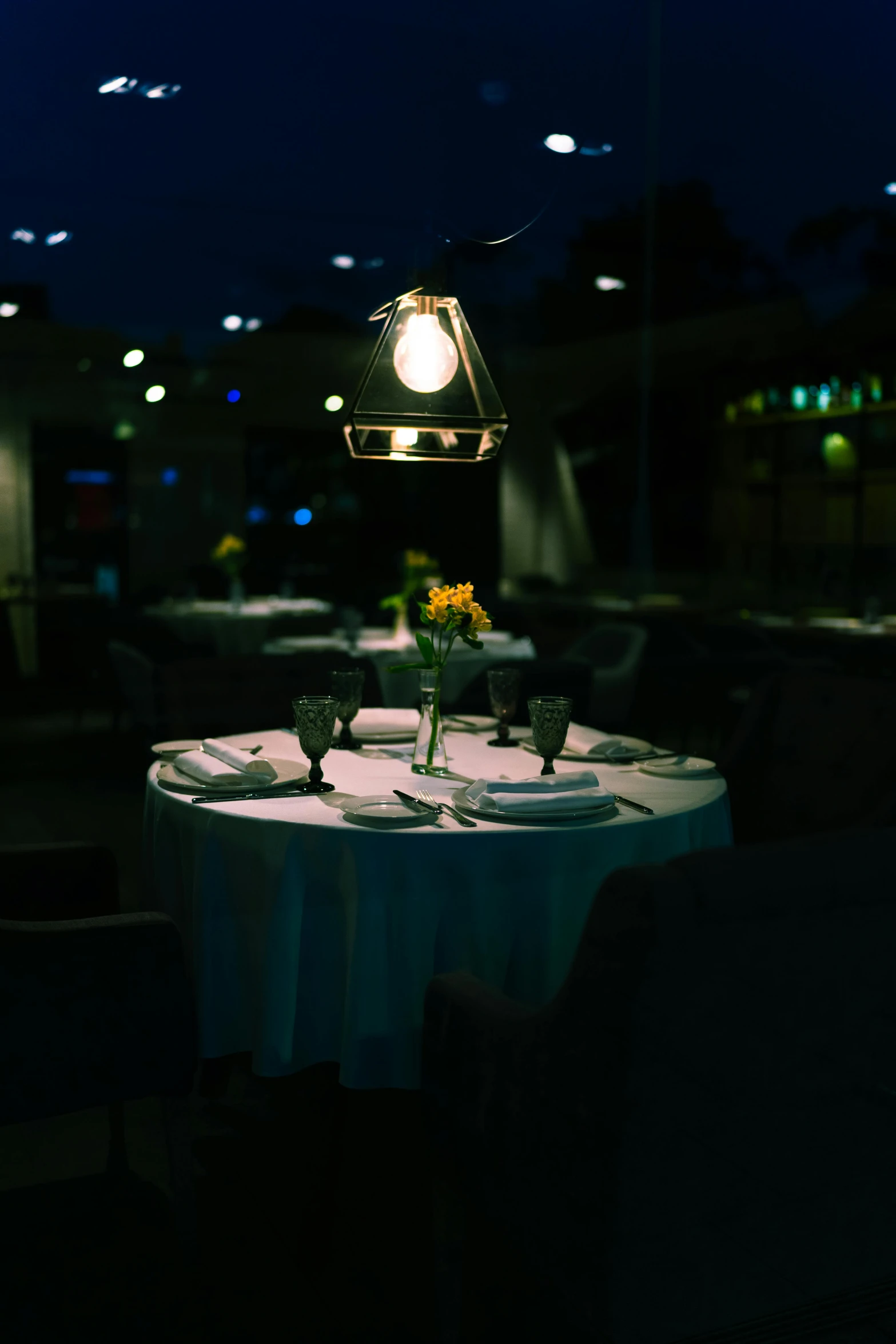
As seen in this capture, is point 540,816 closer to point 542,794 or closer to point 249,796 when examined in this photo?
point 542,794

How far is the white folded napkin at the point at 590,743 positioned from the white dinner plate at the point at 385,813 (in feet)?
1.92

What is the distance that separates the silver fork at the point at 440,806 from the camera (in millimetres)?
2139

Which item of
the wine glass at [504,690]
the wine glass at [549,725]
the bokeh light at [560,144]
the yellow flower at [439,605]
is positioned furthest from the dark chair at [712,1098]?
the bokeh light at [560,144]

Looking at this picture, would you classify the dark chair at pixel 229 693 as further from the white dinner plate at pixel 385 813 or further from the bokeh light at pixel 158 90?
the bokeh light at pixel 158 90

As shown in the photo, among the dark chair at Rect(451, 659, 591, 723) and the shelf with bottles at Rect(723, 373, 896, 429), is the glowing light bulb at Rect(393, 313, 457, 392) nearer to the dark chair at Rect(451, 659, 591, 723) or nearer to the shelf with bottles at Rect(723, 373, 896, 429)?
the dark chair at Rect(451, 659, 591, 723)

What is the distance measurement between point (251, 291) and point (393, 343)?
561 cm

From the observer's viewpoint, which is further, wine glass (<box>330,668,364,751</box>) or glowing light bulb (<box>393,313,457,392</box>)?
glowing light bulb (<box>393,313,457,392</box>)

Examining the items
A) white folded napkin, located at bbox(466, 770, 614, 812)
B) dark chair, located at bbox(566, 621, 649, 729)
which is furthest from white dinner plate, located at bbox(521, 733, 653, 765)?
dark chair, located at bbox(566, 621, 649, 729)

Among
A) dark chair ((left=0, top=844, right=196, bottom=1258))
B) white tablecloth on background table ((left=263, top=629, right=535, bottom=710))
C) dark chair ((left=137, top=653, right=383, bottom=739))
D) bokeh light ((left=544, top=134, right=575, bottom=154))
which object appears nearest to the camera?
dark chair ((left=0, top=844, right=196, bottom=1258))

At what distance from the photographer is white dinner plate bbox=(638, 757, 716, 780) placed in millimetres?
2574

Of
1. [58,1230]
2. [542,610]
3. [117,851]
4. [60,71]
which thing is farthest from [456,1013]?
[542,610]

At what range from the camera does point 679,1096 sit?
4.45 ft

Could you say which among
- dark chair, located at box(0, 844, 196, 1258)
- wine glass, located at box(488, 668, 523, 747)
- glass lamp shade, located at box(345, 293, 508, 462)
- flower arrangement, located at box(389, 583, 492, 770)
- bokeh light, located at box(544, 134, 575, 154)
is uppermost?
bokeh light, located at box(544, 134, 575, 154)

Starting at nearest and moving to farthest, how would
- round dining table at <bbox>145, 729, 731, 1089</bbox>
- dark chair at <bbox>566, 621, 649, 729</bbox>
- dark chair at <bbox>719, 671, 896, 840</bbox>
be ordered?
round dining table at <bbox>145, 729, 731, 1089</bbox> < dark chair at <bbox>719, 671, 896, 840</bbox> < dark chair at <bbox>566, 621, 649, 729</bbox>
